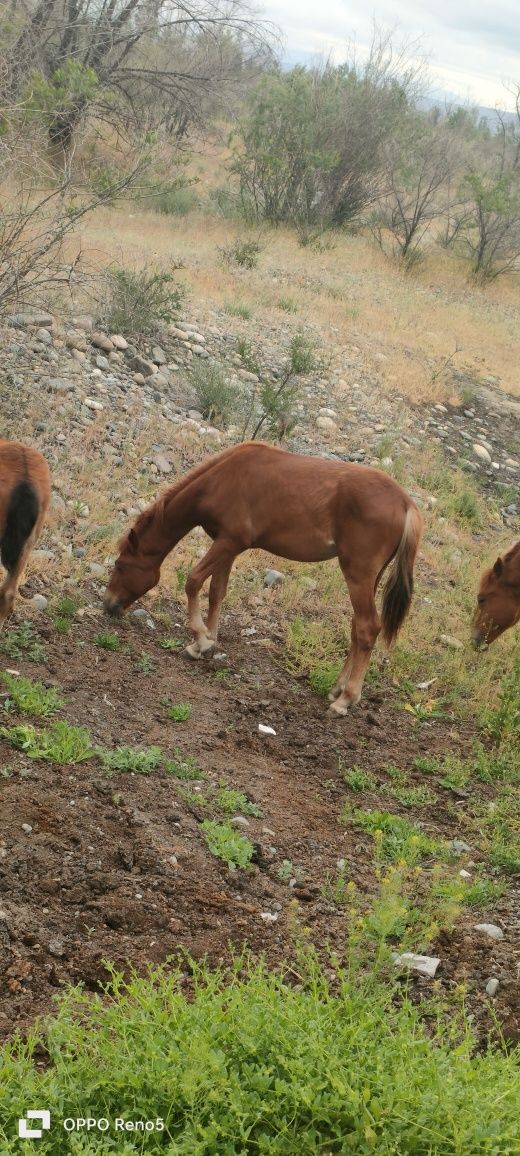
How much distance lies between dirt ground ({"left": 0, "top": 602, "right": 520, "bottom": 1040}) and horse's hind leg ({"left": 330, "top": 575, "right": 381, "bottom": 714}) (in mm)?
138

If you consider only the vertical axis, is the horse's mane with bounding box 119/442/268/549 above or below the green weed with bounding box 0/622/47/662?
above

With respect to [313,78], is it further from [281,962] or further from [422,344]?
[281,962]

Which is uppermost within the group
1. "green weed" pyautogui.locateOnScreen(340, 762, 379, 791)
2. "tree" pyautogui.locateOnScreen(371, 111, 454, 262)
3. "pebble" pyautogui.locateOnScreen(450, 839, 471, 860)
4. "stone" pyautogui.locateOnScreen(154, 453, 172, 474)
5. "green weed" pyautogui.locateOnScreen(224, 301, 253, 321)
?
"tree" pyautogui.locateOnScreen(371, 111, 454, 262)

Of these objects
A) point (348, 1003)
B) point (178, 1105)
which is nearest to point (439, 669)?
point (348, 1003)

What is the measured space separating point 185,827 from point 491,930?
1.54 meters

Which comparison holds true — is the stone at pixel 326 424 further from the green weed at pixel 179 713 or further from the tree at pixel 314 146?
the tree at pixel 314 146

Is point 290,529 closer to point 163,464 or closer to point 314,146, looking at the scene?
point 163,464

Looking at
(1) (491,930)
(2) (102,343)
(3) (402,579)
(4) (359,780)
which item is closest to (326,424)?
(2) (102,343)

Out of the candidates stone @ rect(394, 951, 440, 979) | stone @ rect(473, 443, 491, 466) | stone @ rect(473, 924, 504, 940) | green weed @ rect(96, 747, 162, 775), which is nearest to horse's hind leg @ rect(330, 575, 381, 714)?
green weed @ rect(96, 747, 162, 775)

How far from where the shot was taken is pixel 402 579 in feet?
22.3

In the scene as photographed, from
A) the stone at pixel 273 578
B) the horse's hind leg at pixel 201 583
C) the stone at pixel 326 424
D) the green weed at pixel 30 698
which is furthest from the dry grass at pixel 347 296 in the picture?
the green weed at pixel 30 698

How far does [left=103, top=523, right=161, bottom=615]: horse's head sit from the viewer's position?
7059 millimetres

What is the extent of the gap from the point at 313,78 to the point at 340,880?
2602cm

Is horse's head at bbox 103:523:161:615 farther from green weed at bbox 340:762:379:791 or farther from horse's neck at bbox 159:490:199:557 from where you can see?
green weed at bbox 340:762:379:791
